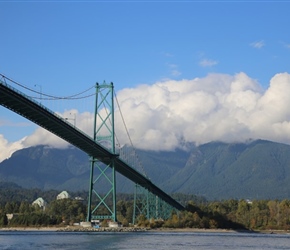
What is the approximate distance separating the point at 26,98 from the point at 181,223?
5151 centimetres

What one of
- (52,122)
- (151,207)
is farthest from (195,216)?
(52,122)

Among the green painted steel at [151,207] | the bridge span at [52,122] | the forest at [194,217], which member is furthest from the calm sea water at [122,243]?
the green painted steel at [151,207]

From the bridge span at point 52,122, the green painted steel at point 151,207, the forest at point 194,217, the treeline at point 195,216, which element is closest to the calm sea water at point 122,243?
the bridge span at point 52,122

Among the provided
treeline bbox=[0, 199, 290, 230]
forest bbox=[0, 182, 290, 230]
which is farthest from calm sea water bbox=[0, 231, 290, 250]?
treeline bbox=[0, 199, 290, 230]

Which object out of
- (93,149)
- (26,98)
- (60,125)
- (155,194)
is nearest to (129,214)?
(155,194)

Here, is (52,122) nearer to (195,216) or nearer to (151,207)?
(195,216)

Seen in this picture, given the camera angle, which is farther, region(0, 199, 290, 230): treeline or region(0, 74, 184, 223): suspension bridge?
region(0, 199, 290, 230): treeline

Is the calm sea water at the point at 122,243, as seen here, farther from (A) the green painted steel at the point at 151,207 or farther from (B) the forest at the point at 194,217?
(A) the green painted steel at the point at 151,207

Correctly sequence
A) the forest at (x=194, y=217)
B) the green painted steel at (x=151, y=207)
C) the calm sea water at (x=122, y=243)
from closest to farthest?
the calm sea water at (x=122, y=243), the green painted steel at (x=151, y=207), the forest at (x=194, y=217)

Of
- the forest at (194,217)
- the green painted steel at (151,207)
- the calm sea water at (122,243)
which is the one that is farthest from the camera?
the forest at (194,217)

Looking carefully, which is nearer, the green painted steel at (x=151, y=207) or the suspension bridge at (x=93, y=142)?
the suspension bridge at (x=93, y=142)

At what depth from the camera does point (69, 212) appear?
382 ft

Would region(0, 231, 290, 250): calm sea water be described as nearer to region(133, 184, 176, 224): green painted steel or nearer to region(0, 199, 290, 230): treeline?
region(0, 199, 290, 230): treeline

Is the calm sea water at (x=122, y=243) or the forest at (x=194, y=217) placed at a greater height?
the forest at (x=194, y=217)
